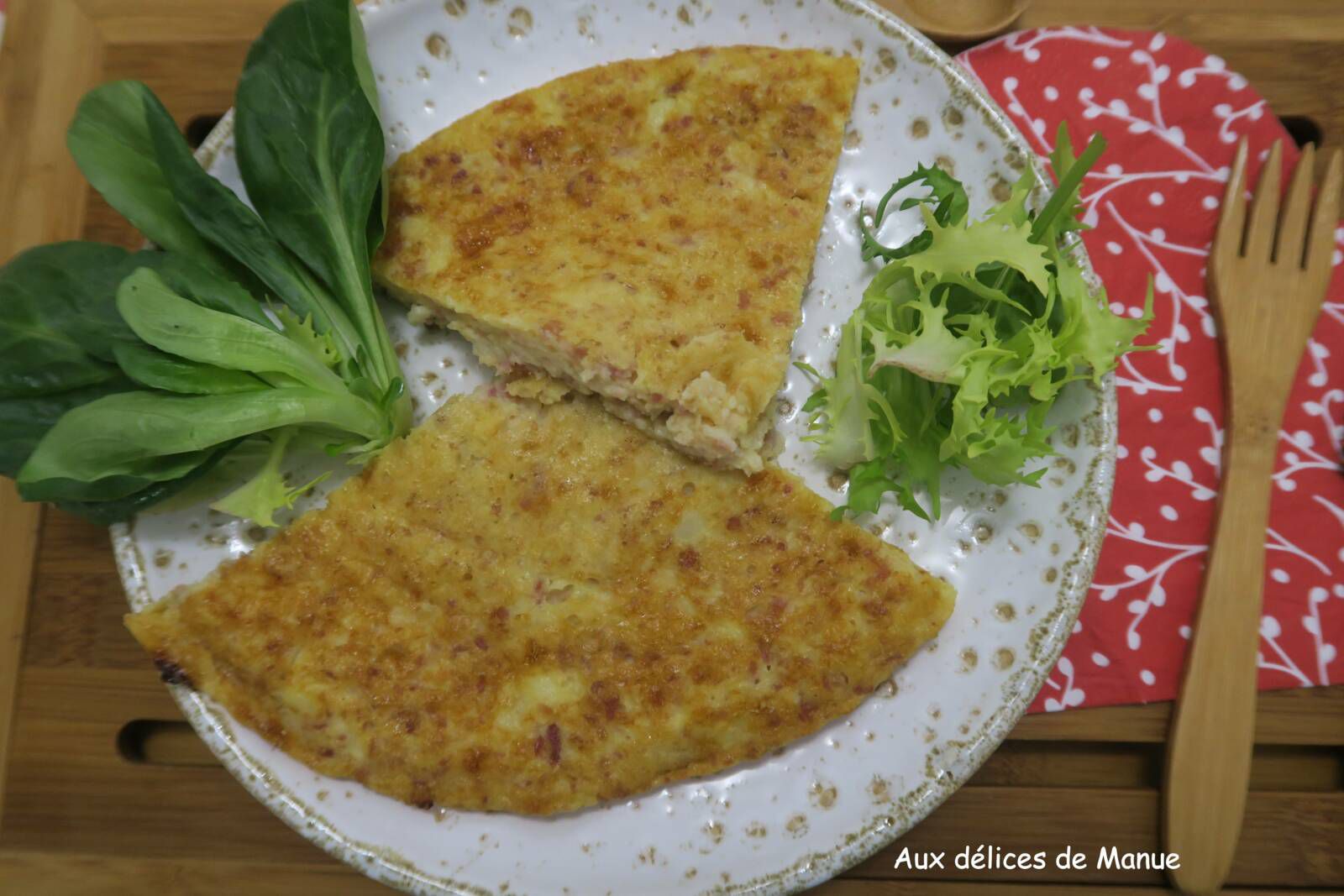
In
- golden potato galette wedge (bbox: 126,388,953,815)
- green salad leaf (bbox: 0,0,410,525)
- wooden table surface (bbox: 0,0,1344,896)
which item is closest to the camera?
green salad leaf (bbox: 0,0,410,525)

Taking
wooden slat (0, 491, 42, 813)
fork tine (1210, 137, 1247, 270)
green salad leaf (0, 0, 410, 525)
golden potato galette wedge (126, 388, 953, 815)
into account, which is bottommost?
wooden slat (0, 491, 42, 813)

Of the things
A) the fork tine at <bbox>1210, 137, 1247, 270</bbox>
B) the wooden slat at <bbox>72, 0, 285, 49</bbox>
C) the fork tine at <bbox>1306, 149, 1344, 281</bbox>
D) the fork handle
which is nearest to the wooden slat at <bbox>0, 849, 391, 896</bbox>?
the fork handle

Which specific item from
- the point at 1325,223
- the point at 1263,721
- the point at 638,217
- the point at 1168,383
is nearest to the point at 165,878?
the point at 638,217

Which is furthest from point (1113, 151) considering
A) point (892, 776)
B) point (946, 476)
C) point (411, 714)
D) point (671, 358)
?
point (411, 714)

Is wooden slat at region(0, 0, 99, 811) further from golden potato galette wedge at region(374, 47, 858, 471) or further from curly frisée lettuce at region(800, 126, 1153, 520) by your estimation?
Answer: curly frisée lettuce at region(800, 126, 1153, 520)

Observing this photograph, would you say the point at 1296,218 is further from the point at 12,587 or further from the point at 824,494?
the point at 12,587

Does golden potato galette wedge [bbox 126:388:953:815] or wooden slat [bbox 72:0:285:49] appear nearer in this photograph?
golden potato galette wedge [bbox 126:388:953:815]
